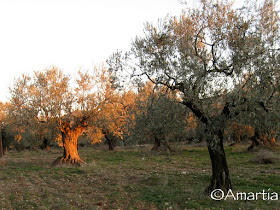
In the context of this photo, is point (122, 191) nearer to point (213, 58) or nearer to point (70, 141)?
point (213, 58)

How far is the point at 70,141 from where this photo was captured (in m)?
22.5

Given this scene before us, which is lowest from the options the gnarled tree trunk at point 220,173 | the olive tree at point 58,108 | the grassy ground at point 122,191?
the grassy ground at point 122,191

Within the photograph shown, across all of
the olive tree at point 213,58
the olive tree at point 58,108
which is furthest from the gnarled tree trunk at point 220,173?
the olive tree at point 58,108

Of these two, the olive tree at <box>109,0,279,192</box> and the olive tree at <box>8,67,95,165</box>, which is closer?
the olive tree at <box>109,0,279,192</box>

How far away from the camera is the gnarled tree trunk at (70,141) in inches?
865

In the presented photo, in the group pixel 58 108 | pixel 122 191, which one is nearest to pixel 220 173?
pixel 122 191

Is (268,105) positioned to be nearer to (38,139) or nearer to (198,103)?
(198,103)

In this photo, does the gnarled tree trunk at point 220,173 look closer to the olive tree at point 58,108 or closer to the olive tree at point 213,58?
the olive tree at point 213,58

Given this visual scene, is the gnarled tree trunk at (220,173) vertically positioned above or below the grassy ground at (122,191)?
above

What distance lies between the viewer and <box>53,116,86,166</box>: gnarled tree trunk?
22.0 m

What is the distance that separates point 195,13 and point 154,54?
265 centimetres

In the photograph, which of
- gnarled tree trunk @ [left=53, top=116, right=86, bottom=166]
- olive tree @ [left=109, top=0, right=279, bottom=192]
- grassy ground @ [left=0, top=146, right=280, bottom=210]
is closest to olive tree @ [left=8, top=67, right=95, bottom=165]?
gnarled tree trunk @ [left=53, top=116, right=86, bottom=166]

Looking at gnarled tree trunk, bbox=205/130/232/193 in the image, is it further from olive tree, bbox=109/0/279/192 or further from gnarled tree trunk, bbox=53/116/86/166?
gnarled tree trunk, bbox=53/116/86/166

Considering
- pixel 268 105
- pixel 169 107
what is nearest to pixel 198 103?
pixel 169 107
